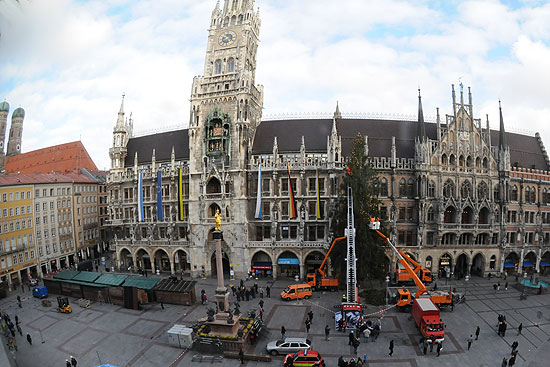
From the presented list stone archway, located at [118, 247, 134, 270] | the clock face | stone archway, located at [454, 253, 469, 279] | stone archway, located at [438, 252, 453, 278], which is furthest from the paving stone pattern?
the clock face

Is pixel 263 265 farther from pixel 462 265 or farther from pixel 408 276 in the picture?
pixel 462 265

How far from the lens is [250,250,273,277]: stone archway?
5325 centimetres

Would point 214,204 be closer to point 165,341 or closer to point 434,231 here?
point 165,341

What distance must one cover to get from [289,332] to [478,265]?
3825 cm

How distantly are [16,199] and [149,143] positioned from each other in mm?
23563

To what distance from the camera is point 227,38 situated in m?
58.7

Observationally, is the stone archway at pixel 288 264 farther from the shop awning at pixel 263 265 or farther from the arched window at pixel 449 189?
the arched window at pixel 449 189

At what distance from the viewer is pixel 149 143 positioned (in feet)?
216

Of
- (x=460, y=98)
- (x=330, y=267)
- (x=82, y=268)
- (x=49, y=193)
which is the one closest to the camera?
(x=330, y=267)

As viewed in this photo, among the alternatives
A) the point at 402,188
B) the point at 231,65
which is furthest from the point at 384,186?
the point at 231,65

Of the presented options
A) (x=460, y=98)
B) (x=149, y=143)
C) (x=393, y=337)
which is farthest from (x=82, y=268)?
(x=460, y=98)

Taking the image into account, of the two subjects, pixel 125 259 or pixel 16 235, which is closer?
pixel 16 235

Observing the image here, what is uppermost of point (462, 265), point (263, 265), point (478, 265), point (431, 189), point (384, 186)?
point (384, 186)

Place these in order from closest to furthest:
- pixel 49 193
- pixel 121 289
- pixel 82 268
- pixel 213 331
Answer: pixel 213 331
pixel 121 289
pixel 82 268
pixel 49 193
